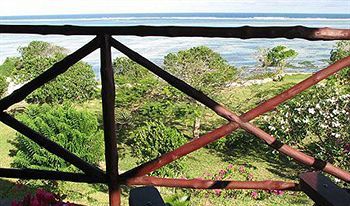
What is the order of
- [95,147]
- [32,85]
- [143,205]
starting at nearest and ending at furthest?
1. [143,205]
2. [32,85]
3. [95,147]

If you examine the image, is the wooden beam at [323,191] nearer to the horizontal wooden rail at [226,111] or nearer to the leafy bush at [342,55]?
the horizontal wooden rail at [226,111]

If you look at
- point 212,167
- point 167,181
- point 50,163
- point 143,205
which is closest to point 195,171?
point 212,167

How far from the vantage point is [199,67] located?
551 centimetres

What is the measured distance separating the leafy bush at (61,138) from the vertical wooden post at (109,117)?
334 centimetres

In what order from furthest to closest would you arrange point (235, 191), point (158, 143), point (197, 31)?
1. point (158, 143)
2. point (235, 191)
3. point (197, 31)

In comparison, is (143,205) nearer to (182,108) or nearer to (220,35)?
(220,35)

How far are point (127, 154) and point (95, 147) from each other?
978 mm

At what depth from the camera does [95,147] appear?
4.73 meters

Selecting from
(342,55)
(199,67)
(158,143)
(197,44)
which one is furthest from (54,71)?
(197,44)

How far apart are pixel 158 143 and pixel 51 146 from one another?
364 cm

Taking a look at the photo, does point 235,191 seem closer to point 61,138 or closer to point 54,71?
point 61,138

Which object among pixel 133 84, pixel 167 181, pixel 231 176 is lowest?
pixel 231 176

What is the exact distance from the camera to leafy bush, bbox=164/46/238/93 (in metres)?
5.48

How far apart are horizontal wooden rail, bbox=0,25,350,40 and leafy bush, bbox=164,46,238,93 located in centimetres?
444
